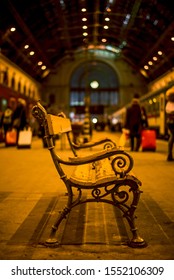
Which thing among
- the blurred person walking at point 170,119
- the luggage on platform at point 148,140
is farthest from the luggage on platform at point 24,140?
the blurred person walking at point 170,119

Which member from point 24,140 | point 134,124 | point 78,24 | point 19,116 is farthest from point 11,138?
point 78,24

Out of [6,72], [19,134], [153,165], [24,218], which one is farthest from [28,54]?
[24,218]

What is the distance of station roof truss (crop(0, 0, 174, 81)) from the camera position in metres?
35.2

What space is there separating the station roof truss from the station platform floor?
28.2m

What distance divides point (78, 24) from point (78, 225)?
43743mm

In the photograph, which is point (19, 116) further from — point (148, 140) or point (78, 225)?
point (78, 225)

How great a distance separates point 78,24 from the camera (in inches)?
1810

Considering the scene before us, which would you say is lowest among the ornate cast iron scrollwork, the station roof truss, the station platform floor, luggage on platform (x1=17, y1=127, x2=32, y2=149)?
the station platform floor

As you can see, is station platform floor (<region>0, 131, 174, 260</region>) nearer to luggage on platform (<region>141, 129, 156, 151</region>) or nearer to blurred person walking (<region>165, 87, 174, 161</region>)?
blurred person walking (<region>165, 87, 174, 161</region>)

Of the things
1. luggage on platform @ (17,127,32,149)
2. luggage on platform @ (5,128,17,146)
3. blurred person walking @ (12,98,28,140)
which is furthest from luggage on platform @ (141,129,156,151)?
luggage on platform @ (5,128,17,146)

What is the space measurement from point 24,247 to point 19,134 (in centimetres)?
1183
